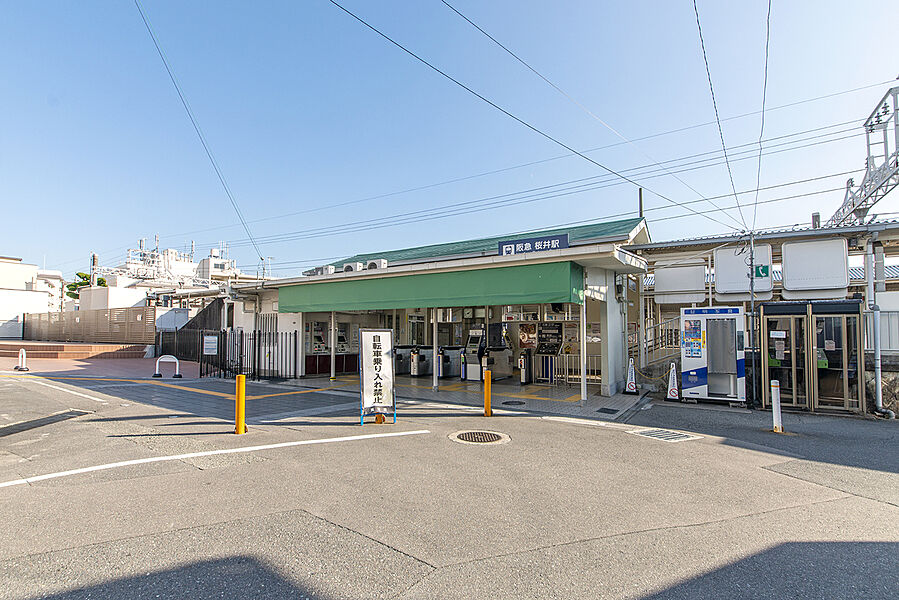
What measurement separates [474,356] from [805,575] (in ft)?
A: 41.6

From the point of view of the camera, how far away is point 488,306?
16938 mm

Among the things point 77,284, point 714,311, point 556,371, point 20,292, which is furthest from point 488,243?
point 77,284

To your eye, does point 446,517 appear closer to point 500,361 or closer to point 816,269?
point 500,361

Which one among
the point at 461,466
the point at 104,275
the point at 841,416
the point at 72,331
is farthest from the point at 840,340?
the point at 104,275

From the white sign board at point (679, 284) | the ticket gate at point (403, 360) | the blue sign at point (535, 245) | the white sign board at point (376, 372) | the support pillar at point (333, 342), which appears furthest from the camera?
the ticket gate at point (403, 360)

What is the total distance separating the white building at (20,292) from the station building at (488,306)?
3016 centimetres

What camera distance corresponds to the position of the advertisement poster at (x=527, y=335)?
16.6 m

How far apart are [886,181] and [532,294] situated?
15639 millimetres

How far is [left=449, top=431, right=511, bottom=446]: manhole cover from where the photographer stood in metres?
7.71

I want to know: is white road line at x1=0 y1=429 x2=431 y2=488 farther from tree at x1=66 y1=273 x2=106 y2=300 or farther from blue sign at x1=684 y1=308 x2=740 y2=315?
tree at x1=66 y1=273 x2=106 y2=300

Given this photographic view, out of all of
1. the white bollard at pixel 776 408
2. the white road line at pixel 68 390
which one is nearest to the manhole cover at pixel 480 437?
the white bollard at pixel 776 408

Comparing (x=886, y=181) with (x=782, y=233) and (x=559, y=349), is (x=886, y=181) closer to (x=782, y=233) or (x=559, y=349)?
(x=782, y=233)

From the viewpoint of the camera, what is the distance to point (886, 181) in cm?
1709

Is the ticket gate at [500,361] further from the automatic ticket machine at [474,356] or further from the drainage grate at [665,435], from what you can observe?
the drainage grate at [665,435]
